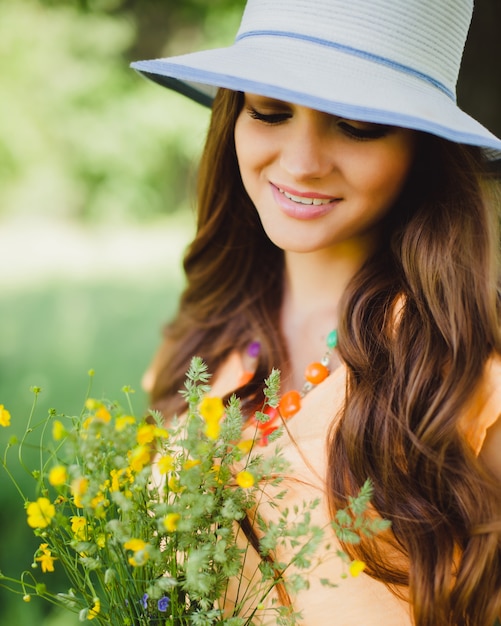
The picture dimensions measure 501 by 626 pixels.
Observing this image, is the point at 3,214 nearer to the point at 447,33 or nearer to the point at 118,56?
the point at 118,56

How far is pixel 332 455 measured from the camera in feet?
5.23

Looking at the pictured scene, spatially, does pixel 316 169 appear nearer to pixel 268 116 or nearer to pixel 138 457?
pixel 268 116

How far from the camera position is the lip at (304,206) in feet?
5.38

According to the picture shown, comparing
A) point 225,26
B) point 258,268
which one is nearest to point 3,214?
point 225,26

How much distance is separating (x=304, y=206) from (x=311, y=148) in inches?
6.0

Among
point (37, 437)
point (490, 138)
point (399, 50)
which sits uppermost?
point (399, 50)

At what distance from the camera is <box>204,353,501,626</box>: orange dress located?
152cm

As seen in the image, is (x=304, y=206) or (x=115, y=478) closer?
(x=115, y=478)

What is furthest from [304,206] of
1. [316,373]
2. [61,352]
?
[61,352]

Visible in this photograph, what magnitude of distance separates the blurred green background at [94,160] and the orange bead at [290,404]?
4834mm

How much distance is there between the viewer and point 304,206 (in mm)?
1670

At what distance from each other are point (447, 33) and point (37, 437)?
11.4 ft

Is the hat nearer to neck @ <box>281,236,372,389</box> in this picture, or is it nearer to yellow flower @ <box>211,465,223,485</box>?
neck @ <box>281,236,372,389</box>

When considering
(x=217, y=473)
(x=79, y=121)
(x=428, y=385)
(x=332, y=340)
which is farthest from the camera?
(x=79, y=121)
